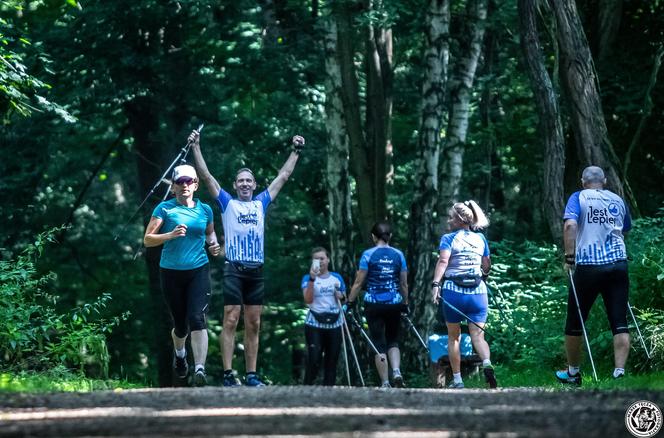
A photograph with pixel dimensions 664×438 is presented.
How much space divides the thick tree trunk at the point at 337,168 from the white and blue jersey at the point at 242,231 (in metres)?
9.92

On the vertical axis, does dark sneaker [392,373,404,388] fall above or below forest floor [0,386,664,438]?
below

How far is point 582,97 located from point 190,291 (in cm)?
606

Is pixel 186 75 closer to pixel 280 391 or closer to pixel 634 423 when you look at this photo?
pixel 280 391

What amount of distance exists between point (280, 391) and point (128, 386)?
3579 millimetres

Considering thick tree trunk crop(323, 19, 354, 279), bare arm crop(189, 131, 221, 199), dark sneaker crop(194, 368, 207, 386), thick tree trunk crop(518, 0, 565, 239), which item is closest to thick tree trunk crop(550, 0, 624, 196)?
thick tree trunk crop(518, 0, 565, 239)

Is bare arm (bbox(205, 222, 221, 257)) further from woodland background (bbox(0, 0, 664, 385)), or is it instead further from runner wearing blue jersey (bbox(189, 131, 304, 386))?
woodland background (bbox(0, 0, 664, 385))

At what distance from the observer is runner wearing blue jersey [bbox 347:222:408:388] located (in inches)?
576

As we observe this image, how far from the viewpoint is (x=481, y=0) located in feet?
73.8

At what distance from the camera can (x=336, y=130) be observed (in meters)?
22.7

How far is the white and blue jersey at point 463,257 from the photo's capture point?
1310 cm

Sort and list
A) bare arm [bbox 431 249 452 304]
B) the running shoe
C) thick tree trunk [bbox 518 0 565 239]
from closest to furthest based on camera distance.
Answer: bare arm [bbox 431 249 452 304], the running shoe, thick tree trunk [bbox 518 0 565 239]

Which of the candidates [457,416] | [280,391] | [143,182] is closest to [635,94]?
[143,182]

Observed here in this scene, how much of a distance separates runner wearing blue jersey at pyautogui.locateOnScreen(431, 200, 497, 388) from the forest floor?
293 cm

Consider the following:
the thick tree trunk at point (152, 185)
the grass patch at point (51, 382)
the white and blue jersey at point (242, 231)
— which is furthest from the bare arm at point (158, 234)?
the thick tree trunk at point (152, 185)
